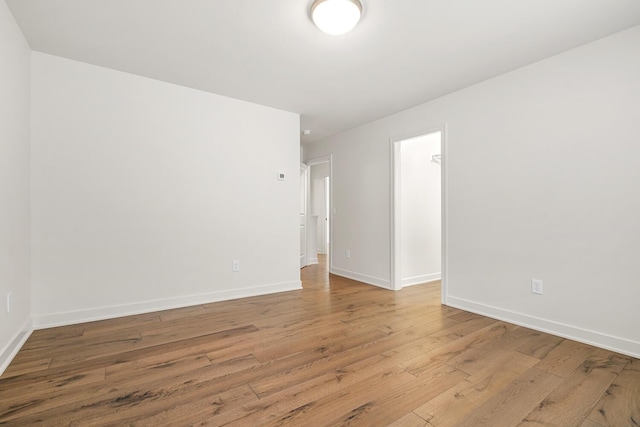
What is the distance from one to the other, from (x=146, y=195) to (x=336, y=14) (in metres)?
2.40

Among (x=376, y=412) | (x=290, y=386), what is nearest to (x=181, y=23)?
(x=290, y=386)

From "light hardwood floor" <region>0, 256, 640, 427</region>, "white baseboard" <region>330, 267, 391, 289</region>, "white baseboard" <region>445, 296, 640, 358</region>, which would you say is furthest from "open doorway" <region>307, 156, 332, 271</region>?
"light hardwood floor" <region>0, 256, 640, 427</region>

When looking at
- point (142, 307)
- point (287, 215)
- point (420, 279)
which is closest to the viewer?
point (142, 307)

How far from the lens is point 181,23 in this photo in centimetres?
210

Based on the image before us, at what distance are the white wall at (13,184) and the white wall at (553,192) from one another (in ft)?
12.1

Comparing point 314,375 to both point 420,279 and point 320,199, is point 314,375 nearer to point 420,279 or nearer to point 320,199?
point 420,279

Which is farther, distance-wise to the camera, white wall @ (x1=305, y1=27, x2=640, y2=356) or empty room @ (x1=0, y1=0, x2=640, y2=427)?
white wall @ (x1=305, y1=27, x2=640, y2=356)

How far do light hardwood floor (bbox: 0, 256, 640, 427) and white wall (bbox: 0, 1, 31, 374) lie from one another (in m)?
0.25

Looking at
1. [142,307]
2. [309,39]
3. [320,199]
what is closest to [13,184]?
[142,307]

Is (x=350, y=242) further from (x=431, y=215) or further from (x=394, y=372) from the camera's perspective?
(x=394, y=372)

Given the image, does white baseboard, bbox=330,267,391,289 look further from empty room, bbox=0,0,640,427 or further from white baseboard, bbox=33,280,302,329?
white baseboard, bbox=33,280,302,329

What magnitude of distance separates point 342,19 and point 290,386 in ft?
7.46

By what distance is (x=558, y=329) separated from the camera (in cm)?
244

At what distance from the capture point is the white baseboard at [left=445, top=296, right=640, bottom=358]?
2.12 m
